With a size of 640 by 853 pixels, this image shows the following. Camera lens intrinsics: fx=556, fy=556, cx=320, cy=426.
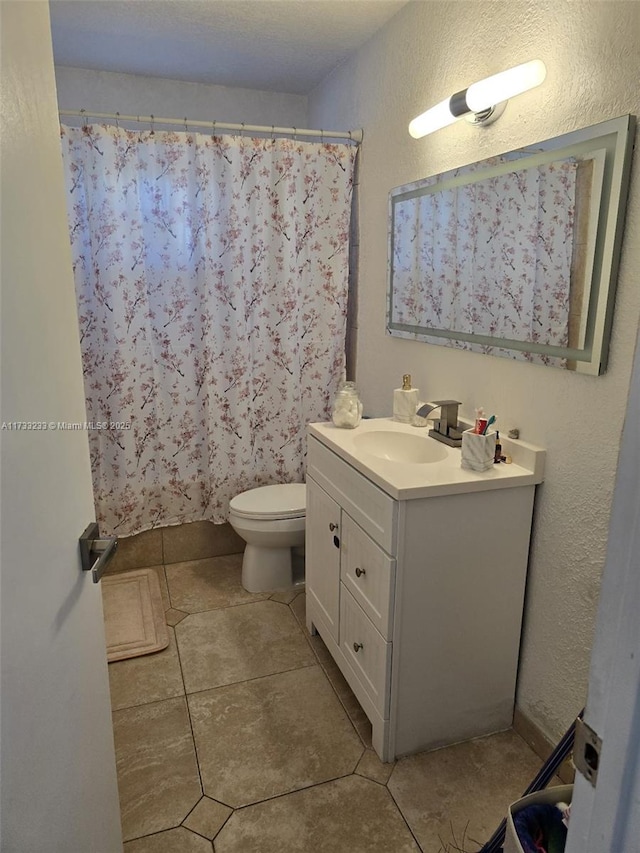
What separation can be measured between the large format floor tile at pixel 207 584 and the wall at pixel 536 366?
128cm

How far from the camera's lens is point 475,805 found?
1521 mm

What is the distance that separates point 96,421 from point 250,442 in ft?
2.37

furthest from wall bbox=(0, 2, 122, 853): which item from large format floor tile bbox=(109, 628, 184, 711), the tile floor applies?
large format floor tile bbox=(109, 628, 184, 711)

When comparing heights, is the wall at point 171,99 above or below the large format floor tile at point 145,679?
above

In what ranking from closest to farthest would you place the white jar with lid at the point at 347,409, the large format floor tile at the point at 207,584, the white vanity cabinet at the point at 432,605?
1. the white vanity cabinet at the point at 432,605
2. the white jar with lid at the point at 347,409
3. the large format floor tile at the point at 207,584

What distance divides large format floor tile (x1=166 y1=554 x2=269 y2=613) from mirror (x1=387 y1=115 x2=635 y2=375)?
4.71 ft

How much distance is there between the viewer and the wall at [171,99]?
2.77 metres

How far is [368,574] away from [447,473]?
0.39 metres

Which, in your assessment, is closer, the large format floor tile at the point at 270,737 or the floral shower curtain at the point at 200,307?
the large format floor tile at the point at 270,737

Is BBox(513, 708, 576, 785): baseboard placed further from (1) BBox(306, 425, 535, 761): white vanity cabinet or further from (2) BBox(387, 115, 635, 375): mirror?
(2) BBox(387, 115, 635, 375): mirror

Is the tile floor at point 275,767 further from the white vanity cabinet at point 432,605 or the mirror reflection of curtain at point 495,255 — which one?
the mirror reflection of curtain at point 495,255

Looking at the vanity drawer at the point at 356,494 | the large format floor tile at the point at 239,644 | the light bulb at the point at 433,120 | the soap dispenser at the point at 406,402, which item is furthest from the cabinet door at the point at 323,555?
the light bulb at the point at 433,120

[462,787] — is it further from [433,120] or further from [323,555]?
[433,120]

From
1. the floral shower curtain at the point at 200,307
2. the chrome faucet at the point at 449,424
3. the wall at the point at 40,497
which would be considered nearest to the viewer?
the wall at the point at 40,497
